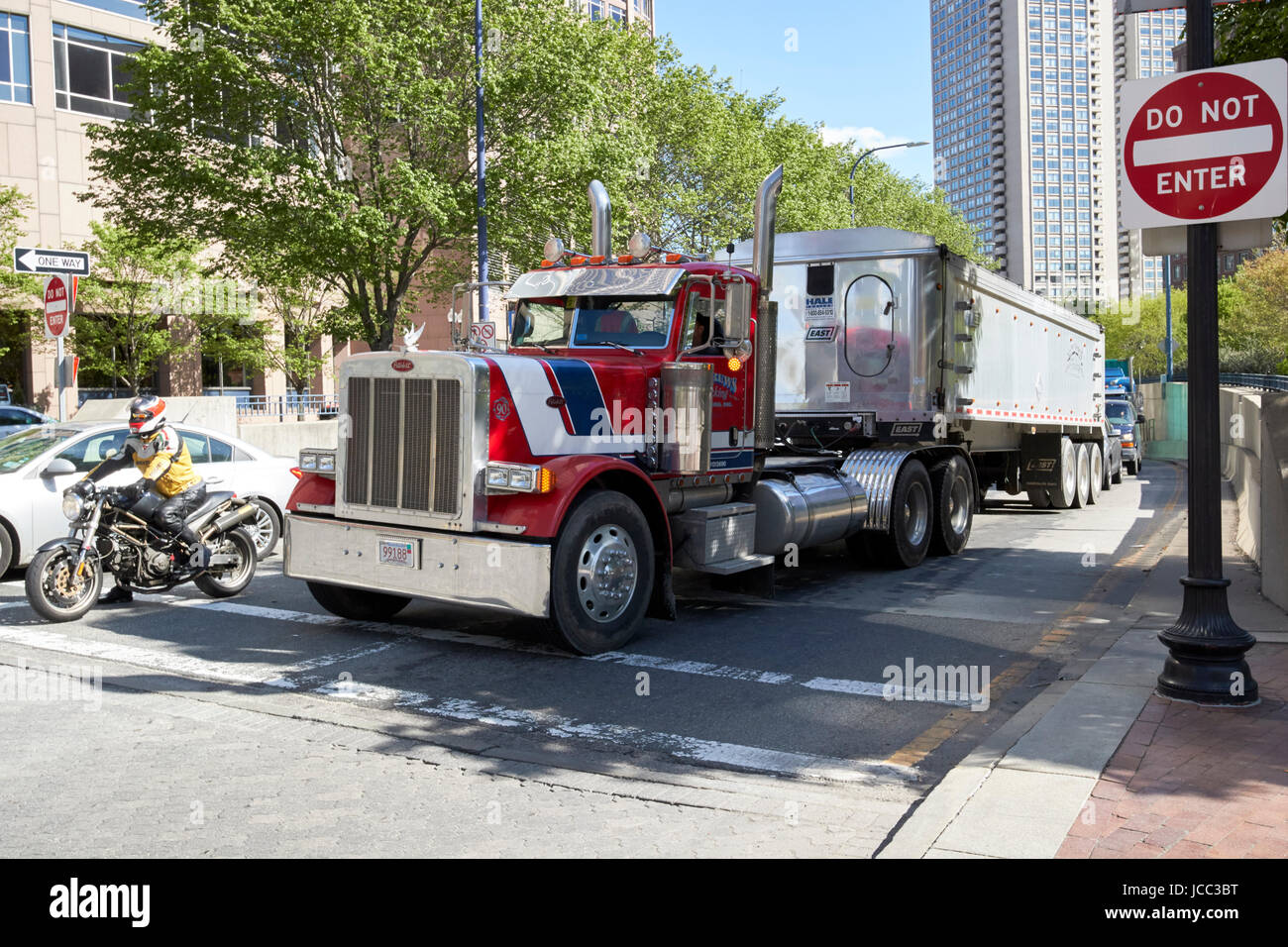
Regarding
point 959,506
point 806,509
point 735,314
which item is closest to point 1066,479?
point 959,506

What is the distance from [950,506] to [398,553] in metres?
7.37

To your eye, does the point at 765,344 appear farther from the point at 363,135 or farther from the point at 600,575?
the point at 363,135

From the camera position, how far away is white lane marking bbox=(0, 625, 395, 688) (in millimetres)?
7187

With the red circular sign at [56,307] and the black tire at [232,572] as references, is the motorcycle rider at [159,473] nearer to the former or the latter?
the black tire at [232,572]

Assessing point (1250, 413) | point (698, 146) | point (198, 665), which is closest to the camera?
point (198, 665)

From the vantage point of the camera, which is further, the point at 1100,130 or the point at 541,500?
the point at 1100,130

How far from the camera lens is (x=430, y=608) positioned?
9.66 m

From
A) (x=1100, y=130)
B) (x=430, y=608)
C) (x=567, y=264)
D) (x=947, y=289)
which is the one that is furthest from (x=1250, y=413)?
Result: (x=1100, y=130)

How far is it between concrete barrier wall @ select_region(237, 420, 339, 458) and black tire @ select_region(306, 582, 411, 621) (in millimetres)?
14702

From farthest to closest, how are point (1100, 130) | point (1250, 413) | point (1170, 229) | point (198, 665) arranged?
point (1100, 130), point (1250, 413), point (198, 665), point (1170, 229)

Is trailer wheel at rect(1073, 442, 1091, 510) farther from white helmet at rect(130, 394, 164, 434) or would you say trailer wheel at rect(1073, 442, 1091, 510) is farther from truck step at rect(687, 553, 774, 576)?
white helmet at rect(130, 394, 164, 434)

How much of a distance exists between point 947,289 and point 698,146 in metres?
21.6
